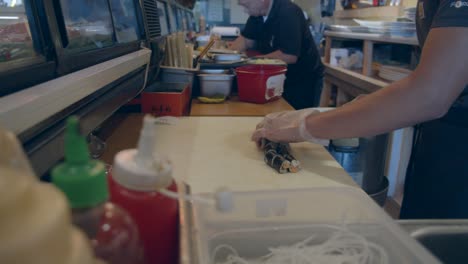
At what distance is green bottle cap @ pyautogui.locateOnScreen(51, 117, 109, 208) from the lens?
30cm

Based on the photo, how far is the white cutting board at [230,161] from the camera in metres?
0.93

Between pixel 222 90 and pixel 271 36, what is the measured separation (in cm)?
144

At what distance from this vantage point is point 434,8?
1.15 m

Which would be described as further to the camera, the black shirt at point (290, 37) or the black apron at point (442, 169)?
the black shirt at point (290, 37)

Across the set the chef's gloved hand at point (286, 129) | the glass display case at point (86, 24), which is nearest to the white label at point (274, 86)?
the chef's gloved hand at point (286, 129)

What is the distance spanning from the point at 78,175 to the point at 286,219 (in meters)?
0.53

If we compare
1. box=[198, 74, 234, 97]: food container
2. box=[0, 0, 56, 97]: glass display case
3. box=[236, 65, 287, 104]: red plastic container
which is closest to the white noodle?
box=[0, 0, 56, 97]: glass display case

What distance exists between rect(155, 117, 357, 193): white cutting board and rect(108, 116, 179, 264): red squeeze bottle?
16.1 inches

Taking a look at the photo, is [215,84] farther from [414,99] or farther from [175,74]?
[414,99]

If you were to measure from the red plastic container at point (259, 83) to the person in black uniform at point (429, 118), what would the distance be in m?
0.63

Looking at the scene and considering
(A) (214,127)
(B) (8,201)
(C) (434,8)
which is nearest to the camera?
(B) (8,201)

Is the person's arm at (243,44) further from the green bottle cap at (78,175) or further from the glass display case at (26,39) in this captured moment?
the green bottle cap at (78,175)

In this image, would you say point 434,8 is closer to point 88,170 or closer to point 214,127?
point 214,127

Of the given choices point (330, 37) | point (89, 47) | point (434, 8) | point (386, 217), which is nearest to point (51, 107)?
point (89, 47)
